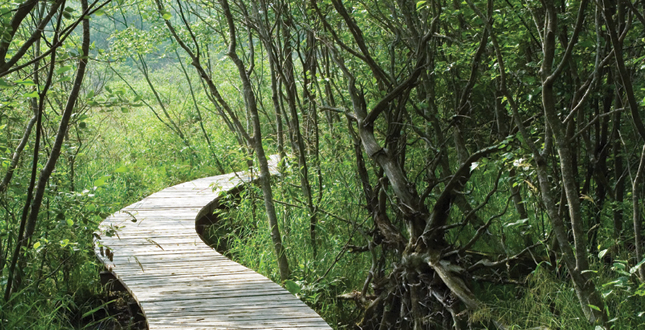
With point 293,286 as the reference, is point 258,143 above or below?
above

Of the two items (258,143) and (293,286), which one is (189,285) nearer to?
(293,286)

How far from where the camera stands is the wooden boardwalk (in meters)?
3.40

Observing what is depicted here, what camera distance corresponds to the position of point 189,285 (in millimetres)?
3988

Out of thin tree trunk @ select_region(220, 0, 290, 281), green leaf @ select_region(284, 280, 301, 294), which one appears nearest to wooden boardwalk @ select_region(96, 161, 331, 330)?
green leaf @ select_region(284, 280, 301, 294)

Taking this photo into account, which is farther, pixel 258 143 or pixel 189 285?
pixel 258 143

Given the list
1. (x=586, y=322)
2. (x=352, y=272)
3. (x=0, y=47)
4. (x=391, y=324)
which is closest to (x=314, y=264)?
(x=352, y=272)

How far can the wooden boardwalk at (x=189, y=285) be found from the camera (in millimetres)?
3404

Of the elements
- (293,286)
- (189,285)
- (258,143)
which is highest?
(258,143)

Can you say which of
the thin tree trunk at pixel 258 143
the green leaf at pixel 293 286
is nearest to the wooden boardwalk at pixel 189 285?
the green leaf at pixel 293 286

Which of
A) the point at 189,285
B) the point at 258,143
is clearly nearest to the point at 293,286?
the point at 189,285

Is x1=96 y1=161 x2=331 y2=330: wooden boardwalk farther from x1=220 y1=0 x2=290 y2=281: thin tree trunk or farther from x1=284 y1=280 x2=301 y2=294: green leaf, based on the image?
x1=220 y1=0 x2=290 y2=281: thin tree trunk

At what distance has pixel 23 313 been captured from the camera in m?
3.70

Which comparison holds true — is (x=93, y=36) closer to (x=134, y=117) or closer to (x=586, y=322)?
(x=134, y=117)

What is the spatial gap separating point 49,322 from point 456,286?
2.50 meters
